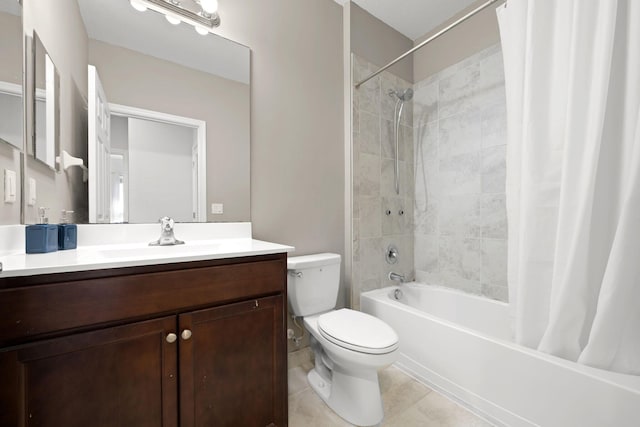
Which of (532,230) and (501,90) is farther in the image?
(501,90)

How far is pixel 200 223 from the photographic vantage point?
1461mm

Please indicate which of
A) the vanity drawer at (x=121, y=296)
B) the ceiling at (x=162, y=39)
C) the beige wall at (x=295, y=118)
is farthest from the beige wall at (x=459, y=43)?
the vanity drawer at (x=121, y=296)

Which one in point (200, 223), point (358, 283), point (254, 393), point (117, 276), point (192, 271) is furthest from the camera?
point (358, 283)

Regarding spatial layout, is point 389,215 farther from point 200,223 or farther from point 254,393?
point 254,393

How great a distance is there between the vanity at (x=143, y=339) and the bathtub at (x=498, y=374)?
885 millimetres

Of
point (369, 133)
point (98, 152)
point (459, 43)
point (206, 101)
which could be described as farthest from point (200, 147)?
point (459, 43)

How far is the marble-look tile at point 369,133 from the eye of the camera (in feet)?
6.61

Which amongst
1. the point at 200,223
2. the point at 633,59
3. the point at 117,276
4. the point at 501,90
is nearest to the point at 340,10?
the point at 501,90

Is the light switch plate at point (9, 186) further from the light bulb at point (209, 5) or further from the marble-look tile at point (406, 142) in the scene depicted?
the marble-look tile at point (406, 142)

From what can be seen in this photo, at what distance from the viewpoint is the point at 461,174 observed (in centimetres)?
206

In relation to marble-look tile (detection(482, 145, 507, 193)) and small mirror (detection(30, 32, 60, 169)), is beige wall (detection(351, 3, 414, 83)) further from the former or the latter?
small mirror (detection(30, 32, 60, 169))

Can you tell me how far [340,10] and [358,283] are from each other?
2.02 meters

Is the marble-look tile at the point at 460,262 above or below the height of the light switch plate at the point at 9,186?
below

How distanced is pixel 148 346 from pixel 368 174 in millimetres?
1666
